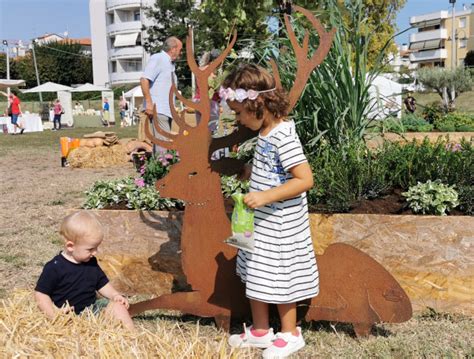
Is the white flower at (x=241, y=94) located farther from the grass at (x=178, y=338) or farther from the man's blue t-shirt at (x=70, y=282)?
the man's blue t-shirt at (x=70, y=282)

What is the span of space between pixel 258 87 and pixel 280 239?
76cm

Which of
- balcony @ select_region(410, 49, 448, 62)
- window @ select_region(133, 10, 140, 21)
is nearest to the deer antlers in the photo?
window @ select_region(133, 10, 140, 21)

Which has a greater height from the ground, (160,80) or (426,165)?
(160,80)

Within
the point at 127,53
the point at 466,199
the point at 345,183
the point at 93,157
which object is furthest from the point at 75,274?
the point at 127,53

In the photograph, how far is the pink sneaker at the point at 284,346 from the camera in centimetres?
287

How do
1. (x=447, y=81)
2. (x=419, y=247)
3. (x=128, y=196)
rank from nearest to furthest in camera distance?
1. (x=419, y=247)
2. (x=128, y=196)
3. (x=447, y=81)

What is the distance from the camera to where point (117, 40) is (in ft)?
213

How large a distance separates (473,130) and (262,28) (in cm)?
507

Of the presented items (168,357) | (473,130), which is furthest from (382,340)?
(473,130)

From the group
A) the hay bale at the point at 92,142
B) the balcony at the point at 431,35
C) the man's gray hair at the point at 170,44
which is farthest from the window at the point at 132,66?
the man's gray hair at the point at 170,44

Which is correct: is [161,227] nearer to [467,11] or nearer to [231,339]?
[231,339]

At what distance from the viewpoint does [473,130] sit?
11.6 meters

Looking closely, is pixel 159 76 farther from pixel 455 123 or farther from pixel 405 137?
pixel 455 123

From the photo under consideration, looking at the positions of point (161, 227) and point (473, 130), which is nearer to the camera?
point (161, 227)
